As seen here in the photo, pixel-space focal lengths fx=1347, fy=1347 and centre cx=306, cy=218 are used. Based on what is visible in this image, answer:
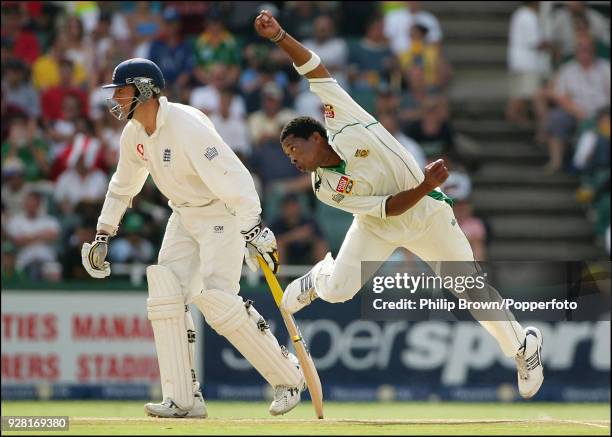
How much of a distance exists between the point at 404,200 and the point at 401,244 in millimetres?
515

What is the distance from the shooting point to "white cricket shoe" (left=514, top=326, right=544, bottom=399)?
29.0 feet

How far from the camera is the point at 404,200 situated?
27.7 feet

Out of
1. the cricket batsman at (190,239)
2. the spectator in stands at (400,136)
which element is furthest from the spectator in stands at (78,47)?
the cricket batsman at (190,239)

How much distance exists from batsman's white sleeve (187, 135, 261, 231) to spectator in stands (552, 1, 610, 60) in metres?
8.85

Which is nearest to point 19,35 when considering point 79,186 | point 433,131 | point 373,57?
point 79,186

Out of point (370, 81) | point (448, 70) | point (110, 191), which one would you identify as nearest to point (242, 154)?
point (370, 81)

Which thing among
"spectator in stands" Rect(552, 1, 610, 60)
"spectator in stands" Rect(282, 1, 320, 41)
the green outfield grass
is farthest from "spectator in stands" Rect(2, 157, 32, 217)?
"spectator in stands" Rect(552, 1, 610, 60)

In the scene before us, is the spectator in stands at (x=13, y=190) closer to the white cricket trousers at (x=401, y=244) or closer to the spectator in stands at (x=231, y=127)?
the spectator in stands at (x=231, y=127)

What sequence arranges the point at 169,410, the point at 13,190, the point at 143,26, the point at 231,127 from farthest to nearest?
1. the point at 143,26
2. the point at 231,127
3. the point at 13,190
4. the point at 169,410

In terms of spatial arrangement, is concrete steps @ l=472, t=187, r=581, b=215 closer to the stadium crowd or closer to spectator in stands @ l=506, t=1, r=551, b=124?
the stadium crowd

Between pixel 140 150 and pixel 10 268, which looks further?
pixel 10 268

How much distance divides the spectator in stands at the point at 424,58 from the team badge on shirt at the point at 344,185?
7.37 m

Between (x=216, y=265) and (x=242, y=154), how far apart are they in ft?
18.7

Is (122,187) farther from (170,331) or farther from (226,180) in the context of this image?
(170,331)
